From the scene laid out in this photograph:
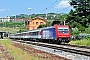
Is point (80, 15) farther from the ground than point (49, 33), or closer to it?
farther from the ground

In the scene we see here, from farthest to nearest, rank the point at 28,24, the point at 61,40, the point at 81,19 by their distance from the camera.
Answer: the point at 28,24, the point at 81,19, the point at 61,40

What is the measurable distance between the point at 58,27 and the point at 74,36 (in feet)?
36.3

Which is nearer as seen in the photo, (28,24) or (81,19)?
(81,19)

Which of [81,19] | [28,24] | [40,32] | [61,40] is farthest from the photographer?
[28,24]

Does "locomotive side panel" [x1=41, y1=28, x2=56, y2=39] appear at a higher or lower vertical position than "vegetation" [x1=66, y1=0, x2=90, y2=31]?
lower

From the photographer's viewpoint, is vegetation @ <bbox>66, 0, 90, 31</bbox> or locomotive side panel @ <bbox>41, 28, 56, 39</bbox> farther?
vegetation @ <bbox>66, 0, 90, 31</bbox>

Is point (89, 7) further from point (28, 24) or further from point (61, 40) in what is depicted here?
point (28, 24)

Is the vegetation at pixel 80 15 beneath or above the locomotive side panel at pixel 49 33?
above

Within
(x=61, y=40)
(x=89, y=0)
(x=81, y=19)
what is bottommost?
(x=61, y=40)

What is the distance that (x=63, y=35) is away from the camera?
42125mm

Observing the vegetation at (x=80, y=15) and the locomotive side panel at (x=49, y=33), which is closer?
the locomotive side panel at (x=49, y=33)

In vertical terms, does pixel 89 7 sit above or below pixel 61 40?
above

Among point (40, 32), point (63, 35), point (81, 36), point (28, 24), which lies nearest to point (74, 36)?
point (81, 36)

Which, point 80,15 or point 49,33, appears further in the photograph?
point 80,15
